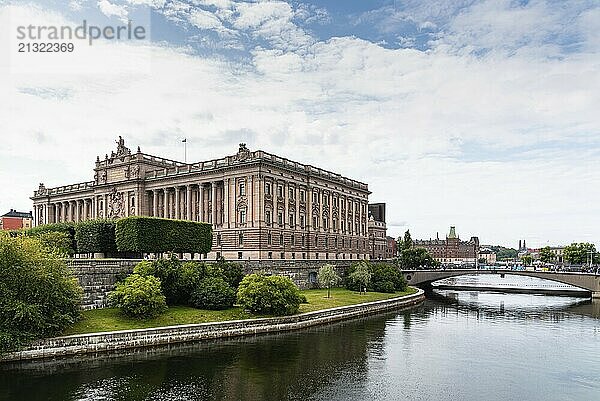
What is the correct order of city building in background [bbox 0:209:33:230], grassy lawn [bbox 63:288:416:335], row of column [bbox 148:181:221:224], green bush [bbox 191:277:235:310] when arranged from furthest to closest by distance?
1. city building in background [bbox 0:209:33:230]
2. row of column [bbox 148:181:221:224]
3. green bush [bbox 191:277:235:310]
4. grassy lawn [bbox 63:288:416:335]

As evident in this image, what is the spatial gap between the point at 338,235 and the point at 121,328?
70923 millimetres

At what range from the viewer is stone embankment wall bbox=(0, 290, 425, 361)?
38.8 m

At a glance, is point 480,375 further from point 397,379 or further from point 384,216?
point 384,216

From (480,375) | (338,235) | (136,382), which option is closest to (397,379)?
(480,375)

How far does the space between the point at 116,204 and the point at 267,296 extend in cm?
6703

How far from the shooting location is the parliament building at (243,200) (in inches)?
3479

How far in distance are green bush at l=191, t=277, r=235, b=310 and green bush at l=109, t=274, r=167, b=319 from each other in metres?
4.92

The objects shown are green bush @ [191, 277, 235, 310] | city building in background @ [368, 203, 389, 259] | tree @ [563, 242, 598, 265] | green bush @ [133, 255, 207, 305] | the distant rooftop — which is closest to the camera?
green bush @ [191, 277, 235, 310]

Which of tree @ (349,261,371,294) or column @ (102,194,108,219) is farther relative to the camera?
column @ (102,194,108,219)

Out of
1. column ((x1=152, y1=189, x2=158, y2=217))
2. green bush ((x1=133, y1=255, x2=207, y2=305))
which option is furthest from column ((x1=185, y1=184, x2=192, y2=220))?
green bush ((x1=133, y1=255, x2=207, y2=305))

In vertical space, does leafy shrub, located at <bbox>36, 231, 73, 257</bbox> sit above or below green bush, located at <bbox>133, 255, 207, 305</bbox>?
above

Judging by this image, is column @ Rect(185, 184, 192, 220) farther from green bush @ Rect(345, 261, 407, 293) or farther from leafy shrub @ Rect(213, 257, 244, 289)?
leafy shrub @ Rect(213, 257, 244, 289)

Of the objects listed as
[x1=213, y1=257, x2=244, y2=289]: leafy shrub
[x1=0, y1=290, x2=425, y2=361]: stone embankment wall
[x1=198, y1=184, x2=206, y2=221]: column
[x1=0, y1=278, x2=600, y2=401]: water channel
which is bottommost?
[x1=0, y1=278, x2=600, y2=401]: water channel

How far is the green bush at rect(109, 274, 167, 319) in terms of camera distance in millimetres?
47219
